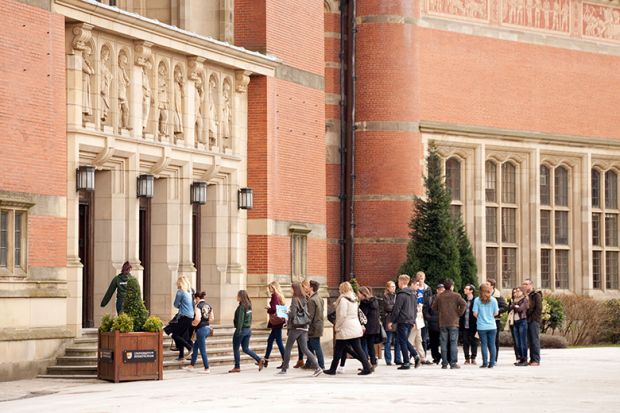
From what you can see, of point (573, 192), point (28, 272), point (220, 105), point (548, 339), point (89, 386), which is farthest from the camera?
point (573, 192)

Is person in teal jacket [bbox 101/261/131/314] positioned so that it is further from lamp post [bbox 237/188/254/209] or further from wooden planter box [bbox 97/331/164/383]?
lamp post [bbox 237/188/254/209]

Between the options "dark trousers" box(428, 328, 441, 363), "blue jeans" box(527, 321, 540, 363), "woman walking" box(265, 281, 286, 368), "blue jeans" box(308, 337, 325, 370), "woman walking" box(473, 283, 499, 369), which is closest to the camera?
"blue jeans" box(308, 337, 325, 370)

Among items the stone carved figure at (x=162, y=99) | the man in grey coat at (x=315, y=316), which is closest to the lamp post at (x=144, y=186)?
the stone carved figure at (x=162, y=99)

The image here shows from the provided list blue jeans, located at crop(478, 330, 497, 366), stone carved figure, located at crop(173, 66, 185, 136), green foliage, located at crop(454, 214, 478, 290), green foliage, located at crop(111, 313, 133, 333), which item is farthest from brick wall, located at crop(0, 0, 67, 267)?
green foliage, located at crop(454, 214, 478, 290)

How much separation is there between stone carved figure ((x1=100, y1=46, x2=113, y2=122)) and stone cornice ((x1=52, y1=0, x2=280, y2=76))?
18.1 inches

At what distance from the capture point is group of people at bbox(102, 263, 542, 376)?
26094 millimetres

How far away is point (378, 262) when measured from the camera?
39000 mm

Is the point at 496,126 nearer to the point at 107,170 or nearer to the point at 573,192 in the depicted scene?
the point at 573,192

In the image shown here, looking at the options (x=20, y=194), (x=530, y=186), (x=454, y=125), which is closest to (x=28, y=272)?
(x=20, y=194)

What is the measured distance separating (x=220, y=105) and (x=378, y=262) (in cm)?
874

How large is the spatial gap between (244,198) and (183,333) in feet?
19.0

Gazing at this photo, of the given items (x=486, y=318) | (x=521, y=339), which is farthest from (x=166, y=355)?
(x=521, y=339)

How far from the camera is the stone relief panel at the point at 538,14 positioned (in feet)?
139

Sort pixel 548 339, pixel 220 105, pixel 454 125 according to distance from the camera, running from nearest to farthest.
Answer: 1. pixel 220 105
2. pixel 548 339
3. pixel 454 125
